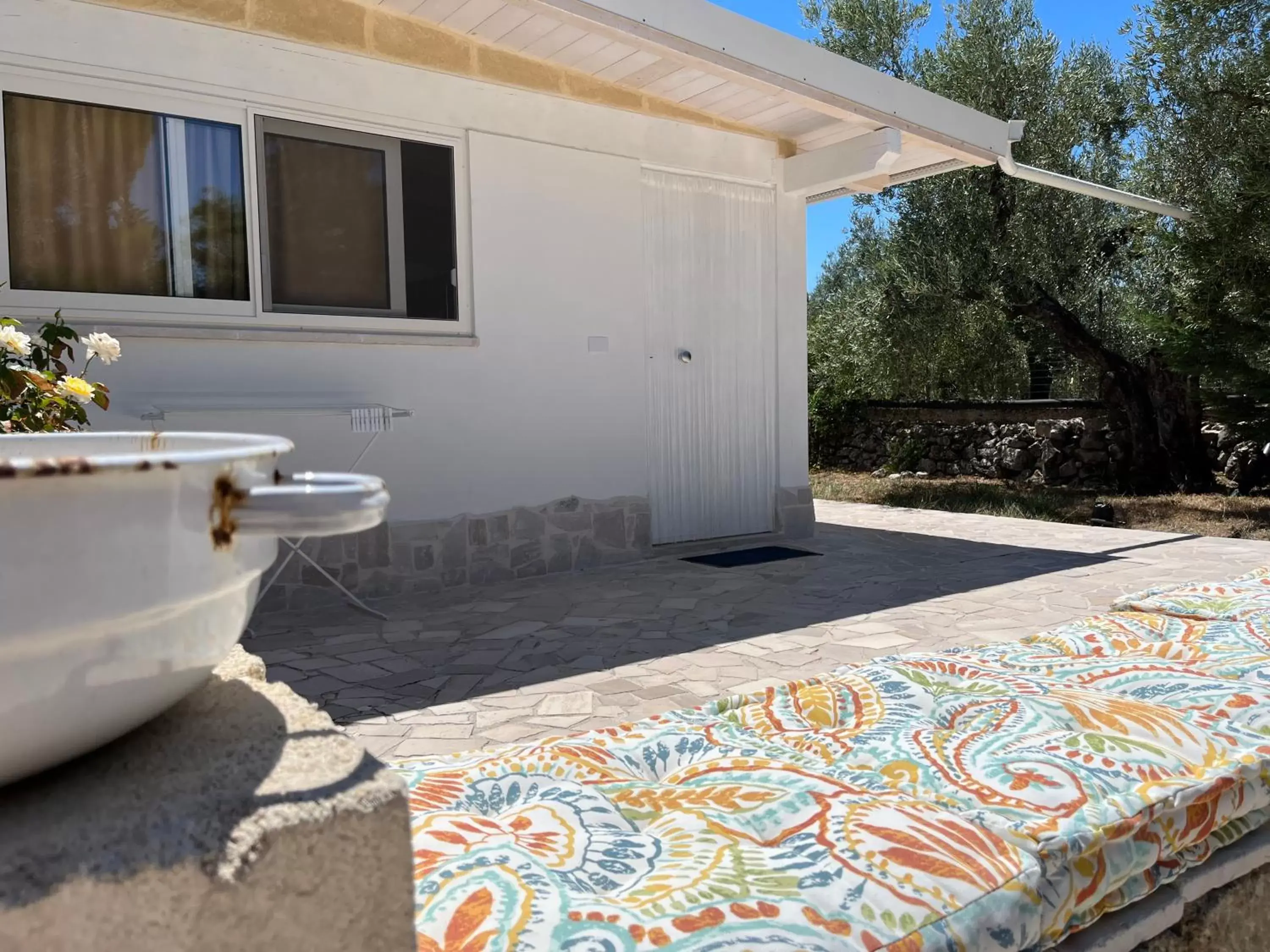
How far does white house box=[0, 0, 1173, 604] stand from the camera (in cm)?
443

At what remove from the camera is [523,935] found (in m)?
1.03

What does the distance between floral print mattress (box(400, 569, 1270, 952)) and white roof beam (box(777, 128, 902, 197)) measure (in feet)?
16.5

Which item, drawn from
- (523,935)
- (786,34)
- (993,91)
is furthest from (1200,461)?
Result: (523,935)

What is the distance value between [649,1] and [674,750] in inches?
163

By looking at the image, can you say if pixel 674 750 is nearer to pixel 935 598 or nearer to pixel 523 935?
pixel 523 935

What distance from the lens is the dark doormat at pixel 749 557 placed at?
622 centimetres

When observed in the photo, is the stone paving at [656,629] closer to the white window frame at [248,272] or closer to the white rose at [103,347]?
the white rose at [103,347]

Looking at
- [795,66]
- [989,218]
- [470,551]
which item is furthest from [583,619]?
[989,218]

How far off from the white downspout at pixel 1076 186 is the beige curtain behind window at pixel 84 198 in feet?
17.8

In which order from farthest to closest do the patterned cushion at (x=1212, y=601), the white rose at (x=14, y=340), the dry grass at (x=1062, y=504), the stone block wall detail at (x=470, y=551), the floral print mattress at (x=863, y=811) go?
the dry grass at (x=1062, y=504) → the stone block wall detail at (x=470, y=551) → the white rose at (x=14, y=340) → the patterned cushion at (x=1212, y=601) → the floral print mattress at (x=863, y=811)

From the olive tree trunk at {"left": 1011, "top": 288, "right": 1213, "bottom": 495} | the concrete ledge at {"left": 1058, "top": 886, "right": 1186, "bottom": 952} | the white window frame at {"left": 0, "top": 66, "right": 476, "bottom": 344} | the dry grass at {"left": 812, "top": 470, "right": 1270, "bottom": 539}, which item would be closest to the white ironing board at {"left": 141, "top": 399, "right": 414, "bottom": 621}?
the white window frame at {"left": 0, "top": 66, "right": 476, "bottom": 344}

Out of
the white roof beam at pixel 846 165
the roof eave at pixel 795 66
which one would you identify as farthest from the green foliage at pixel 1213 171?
the white roof beam at pixel 846 165

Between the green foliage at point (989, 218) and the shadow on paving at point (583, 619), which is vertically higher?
the green foliage at point (989, 218)

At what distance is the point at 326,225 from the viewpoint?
199 inches
